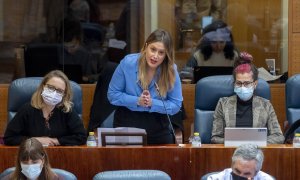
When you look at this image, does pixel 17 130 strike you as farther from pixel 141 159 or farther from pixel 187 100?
pixel 187 100

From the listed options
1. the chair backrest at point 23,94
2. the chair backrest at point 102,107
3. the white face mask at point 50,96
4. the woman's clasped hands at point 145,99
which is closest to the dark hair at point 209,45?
the chair backrest at point 102,107

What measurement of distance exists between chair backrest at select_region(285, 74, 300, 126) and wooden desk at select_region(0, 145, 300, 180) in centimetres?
117

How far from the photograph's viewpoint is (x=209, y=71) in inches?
246

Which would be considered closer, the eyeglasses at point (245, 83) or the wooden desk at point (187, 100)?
the eyeglasses at point (245, 83)

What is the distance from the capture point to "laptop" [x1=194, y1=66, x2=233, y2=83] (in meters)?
6.21

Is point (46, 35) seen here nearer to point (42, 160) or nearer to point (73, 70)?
point (73, 70)

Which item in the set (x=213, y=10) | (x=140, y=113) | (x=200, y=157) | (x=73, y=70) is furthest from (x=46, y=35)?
(x=200, y=157)

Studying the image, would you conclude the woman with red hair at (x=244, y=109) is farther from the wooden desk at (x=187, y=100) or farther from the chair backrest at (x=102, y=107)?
the wooden desk at (x=187, y=100)

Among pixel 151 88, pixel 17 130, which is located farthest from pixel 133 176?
pixel 17 130

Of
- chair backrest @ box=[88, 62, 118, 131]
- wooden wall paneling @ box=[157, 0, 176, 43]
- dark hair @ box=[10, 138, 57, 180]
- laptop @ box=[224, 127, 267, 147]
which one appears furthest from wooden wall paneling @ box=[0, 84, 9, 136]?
laptop @ box=[224, 127, 267, 147]

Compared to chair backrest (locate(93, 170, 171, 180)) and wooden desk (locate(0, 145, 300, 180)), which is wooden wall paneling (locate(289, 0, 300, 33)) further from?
chair backrest (locate(93, 170, 171, 180))

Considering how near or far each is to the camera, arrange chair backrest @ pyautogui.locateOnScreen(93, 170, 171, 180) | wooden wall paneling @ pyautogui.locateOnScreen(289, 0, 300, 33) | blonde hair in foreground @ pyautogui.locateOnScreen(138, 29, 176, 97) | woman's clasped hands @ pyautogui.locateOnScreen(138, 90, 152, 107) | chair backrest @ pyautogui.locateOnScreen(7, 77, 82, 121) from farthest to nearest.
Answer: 1. wooden wall paneling @ pyautogui.locateOnScreen(289, 0, 300, 33)
2. chair backrest @ pyautogui.locateOnScreen(7, 77, 82, 121)
3. blonde hair in foreground @ pyautogui.locateOnScreen(138, 29, 176, 97)
4. woman's clasped hands @ pyautogui.locateOnScreen(138, 90, 152, 107)
5. chair backrest @ pyautogui.locateOnScreen(93, 170, 171, 180)

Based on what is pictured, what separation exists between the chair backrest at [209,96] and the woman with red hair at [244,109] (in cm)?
10

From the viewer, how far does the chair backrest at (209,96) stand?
5.27 meters
